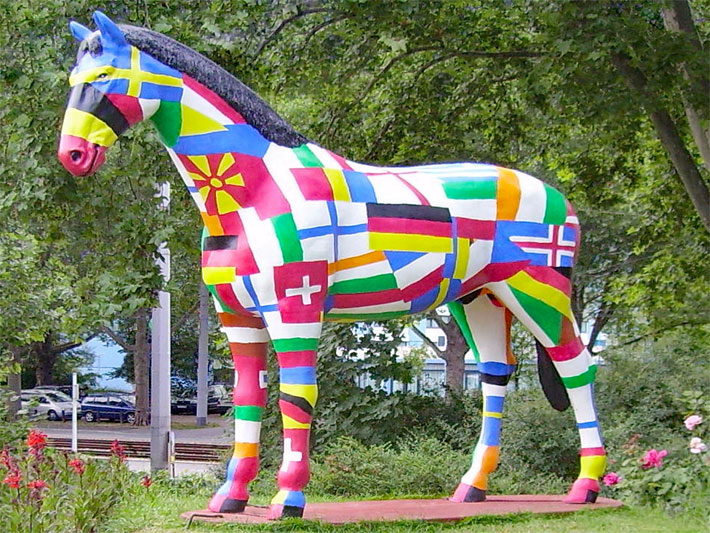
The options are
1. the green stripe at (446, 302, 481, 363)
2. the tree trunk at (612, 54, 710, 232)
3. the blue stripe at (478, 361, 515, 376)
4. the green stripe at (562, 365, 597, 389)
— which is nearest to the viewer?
the green stripe at (562, 365, 597, 389)

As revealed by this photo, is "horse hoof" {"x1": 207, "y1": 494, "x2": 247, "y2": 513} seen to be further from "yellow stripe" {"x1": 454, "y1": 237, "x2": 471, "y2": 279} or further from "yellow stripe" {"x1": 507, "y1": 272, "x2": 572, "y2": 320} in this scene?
"yellow stripe" {"x1": 507, "y1": 272, "x2": 572, "y2": 320}

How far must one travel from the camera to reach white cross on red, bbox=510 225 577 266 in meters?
6.86

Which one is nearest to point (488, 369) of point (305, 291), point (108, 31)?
point (305, 291)

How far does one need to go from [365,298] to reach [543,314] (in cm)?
141

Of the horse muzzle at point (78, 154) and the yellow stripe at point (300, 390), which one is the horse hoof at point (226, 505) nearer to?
the yellow stripe at point (300, 390)

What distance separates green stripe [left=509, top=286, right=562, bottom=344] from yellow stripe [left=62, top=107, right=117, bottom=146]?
295cm

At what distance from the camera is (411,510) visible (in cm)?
666

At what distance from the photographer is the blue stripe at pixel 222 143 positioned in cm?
600

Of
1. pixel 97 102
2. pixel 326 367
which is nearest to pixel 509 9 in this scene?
pixel 326 367

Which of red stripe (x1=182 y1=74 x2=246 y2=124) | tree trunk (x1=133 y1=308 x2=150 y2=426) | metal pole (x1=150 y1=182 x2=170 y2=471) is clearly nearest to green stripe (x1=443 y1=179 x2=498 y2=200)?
red stripe (x1=182 y1=74 x2=246 y2=124)

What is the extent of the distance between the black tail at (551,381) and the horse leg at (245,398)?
2184 millimetres

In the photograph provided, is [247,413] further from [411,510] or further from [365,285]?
[411,510]

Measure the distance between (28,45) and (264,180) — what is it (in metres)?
4.95

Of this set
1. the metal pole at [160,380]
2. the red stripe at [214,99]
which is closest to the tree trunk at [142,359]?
the metal pole at [160,380]
